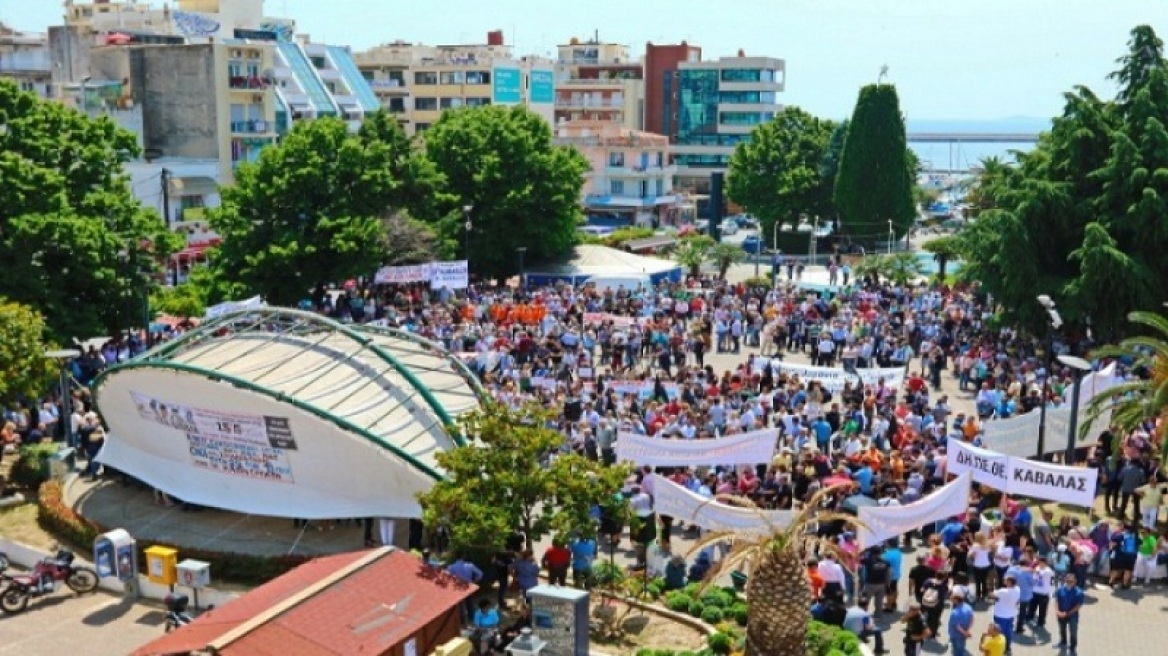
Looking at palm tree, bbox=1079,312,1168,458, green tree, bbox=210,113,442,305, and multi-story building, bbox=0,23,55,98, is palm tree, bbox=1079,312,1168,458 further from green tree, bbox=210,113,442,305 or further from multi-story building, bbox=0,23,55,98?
multi-story building, bbox=0,23,55,98

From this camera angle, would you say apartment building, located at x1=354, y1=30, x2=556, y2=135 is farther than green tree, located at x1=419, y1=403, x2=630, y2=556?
Yes

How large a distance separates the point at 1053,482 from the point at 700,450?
632 cm

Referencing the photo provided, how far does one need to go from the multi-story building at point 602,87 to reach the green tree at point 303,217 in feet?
220

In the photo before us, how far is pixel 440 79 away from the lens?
100312 millimetres

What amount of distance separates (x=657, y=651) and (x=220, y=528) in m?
9.59

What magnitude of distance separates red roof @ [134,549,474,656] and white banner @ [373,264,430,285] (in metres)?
26.2

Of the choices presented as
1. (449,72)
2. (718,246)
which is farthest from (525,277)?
(449,72)

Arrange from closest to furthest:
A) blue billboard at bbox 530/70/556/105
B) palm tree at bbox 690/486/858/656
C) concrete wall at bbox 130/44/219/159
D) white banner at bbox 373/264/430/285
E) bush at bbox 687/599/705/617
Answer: palm tree at bbox 690/486/858/656, bush at bbox 687/599/705/617, white banner at bbox 373/264/430/285, concrete wall at bbox 130/44/219/159, blue billboard at bbox 530/70/556/105

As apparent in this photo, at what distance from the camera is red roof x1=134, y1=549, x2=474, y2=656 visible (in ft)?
49.7

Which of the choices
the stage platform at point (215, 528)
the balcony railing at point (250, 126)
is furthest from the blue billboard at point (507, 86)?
the stage platform at point (215, 528)

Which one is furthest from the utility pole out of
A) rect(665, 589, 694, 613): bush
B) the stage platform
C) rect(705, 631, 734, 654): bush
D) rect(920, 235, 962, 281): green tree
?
rect(705, 631, 734, 654): bush

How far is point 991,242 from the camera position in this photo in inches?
1551

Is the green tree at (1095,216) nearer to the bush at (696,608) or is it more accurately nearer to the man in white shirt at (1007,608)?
the man in white shirt at (1007,608)

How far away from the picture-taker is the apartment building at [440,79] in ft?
327
